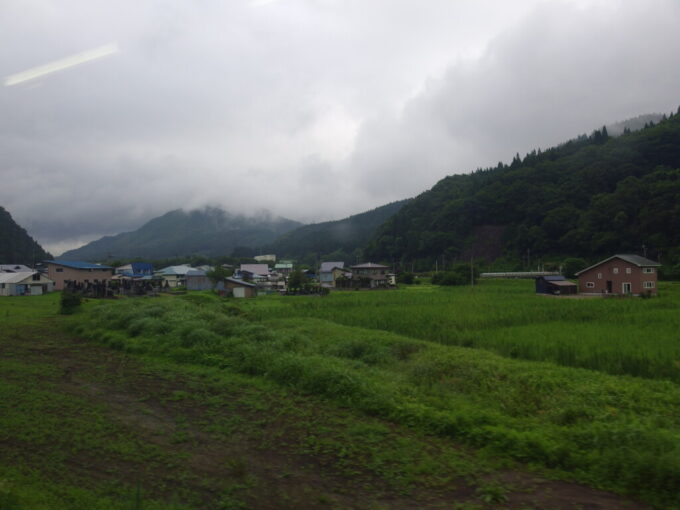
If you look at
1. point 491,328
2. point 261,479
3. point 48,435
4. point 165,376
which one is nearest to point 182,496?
point 261,479

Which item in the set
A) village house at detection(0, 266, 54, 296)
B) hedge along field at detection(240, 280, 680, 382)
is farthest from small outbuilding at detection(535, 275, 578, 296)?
village house at detection(0, 266, 54, 296)

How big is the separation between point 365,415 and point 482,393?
8.24 feet

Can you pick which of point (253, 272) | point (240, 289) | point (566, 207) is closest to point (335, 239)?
point (253, 272)

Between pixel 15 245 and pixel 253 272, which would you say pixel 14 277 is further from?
pixel 15 245

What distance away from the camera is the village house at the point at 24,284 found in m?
38.0

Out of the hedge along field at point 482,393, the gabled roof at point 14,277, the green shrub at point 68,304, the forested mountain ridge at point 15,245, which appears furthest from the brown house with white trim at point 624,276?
the forested mountain ridge at point 15,245

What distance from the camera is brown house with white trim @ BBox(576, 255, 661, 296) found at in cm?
2945

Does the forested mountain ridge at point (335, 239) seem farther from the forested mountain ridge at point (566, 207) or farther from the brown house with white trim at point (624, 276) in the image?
the brown house with white trim at point (624, 276)

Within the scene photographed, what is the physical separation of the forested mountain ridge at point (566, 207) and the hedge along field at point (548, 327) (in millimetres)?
37557

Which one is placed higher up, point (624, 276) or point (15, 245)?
point (15, 245)

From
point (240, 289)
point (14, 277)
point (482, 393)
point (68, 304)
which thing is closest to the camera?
point (482, 393)

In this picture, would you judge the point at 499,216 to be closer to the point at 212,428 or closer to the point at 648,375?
the point at 648,375

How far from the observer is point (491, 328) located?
50.5ft

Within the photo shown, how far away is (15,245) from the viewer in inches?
3083
